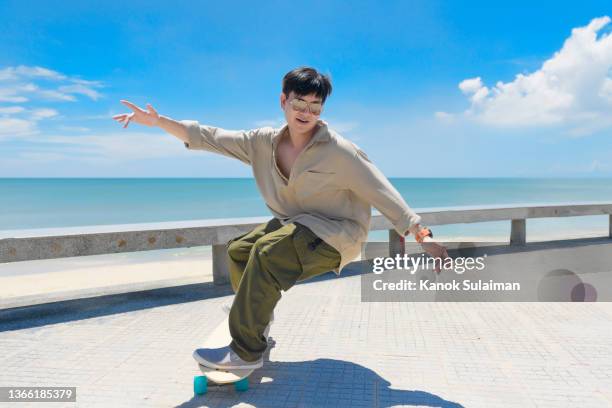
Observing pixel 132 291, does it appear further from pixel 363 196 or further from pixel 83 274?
pixel 83 274

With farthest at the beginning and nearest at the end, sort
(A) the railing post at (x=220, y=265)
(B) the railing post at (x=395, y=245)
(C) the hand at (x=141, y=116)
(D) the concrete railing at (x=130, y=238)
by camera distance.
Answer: (B) the railing post at (x=395, y=245) → (A) the railing post at (x=220, y=265) → (D) the concrete railing at (x=130, y=238) → (C) the hand at (x=141, y=116)

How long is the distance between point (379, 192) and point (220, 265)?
9.39 feet

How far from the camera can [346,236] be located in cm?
253

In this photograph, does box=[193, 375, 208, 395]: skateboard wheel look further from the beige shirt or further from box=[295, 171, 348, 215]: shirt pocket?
box=[295, 171, 348, 215]: shirt pocket

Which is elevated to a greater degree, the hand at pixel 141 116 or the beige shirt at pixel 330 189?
the hand at pixel 141 116

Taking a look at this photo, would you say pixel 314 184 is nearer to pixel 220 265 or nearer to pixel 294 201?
pixel 294 201

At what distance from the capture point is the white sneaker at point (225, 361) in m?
2.42

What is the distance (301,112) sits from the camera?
2.54 metres

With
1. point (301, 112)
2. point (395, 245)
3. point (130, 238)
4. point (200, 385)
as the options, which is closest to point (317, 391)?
point (200, 385)

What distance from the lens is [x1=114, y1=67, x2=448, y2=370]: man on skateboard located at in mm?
2422

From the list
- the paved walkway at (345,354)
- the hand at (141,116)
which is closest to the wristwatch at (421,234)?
the paved walkway at (345,354)

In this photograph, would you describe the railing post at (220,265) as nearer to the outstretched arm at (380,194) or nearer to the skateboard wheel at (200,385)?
the skateboard wheel at (200,385)

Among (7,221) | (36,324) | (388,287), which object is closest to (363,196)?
(388,287)

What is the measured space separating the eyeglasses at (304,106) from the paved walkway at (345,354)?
153 cm
